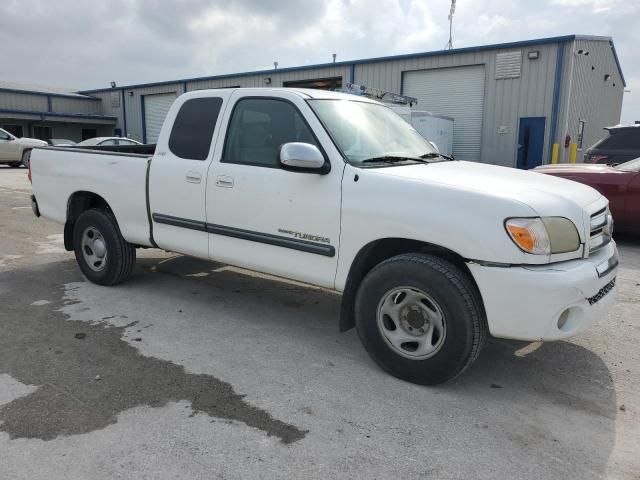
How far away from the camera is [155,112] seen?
2988 centimetres

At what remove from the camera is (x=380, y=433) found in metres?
2.84

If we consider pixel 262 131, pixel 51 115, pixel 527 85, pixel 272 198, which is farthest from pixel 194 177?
pixel 51 115

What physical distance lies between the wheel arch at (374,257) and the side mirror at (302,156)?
66 centimetres

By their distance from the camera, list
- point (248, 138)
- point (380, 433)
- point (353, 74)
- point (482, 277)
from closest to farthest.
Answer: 1. point (380, 433)
2. point (482, 277)
3. point (248, 138)
4. point (353, 74)

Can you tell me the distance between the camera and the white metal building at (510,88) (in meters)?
16.4

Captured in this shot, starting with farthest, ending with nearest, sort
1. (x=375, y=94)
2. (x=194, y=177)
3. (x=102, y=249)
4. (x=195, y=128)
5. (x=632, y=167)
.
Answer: (x=375, y=94)
(x=632, y=167)
(x=102, y=249)
(x=195, y=128)
(x=194, y=177)

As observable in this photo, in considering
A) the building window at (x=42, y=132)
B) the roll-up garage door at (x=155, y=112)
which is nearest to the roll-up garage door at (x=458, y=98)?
the roll-up garage door at (x=155, y=112)

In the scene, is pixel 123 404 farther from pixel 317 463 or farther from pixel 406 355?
pixel 406 355

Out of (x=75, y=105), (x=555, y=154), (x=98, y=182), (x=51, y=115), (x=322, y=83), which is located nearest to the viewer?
(x=98, y=182)

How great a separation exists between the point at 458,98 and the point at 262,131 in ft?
52.1

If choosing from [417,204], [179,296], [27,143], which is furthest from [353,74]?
[417,204]

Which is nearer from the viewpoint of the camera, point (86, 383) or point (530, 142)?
point (86, 383)

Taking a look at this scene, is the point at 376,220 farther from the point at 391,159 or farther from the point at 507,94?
the point at 507,94

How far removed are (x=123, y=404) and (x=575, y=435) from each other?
8.38 ft
